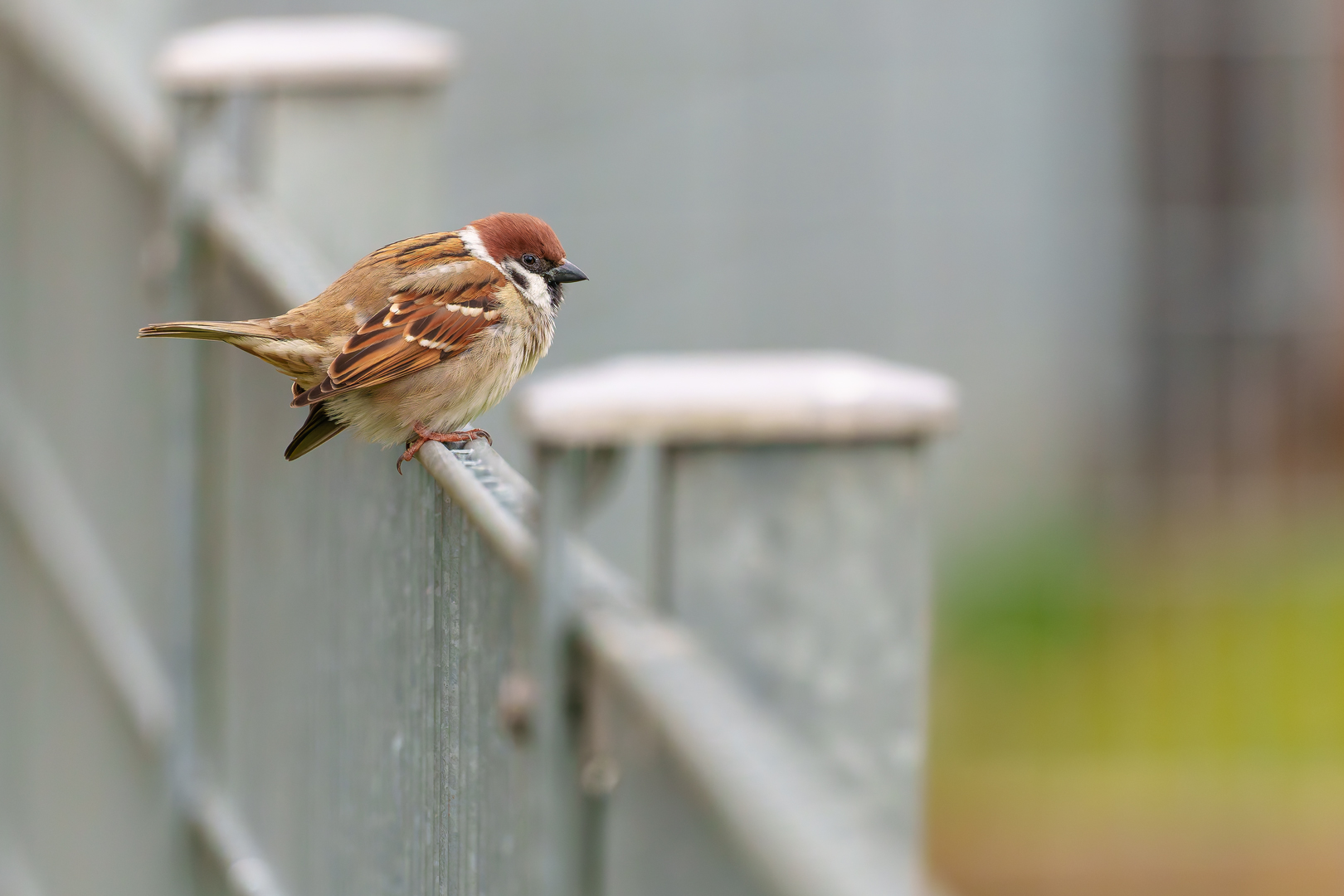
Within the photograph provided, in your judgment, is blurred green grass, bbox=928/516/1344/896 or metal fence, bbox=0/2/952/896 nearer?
metal fence, bbox=0/2/952/896

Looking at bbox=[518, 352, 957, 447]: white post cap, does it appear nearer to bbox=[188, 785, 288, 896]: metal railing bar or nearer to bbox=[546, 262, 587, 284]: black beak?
bbox=[188, 785, 288, 896]: metal railing bar

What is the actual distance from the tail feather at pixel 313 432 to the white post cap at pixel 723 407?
140 cm

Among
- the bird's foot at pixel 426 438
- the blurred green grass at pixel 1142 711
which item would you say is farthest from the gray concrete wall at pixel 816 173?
the bird's foot at pixel 426 438

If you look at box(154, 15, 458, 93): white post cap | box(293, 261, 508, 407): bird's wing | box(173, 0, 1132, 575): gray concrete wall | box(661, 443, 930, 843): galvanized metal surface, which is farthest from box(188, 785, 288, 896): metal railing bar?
box(173, 0, 1132, 575): gray concrete wall

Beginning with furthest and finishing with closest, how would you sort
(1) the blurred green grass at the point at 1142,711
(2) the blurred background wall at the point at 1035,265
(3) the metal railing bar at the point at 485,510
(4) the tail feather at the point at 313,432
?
(2) the blurred background wall at the point at 1035,265
(1) the blurred green grass at the point at 1142,711
(4) the tail feather at the point at 313,432
(3) the metal railing bar at the point at 485,510

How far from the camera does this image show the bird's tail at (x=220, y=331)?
3047 mm

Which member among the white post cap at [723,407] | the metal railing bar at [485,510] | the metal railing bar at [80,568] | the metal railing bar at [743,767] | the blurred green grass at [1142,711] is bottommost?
the blurred green grass at [1142,711]

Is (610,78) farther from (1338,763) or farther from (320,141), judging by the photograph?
(320,141)

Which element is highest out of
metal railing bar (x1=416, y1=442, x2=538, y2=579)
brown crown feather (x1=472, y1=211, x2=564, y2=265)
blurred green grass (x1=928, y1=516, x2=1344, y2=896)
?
brown crown feather (x1=472, y1=211, x2=564, y2=265)

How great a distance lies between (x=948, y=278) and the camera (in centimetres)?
790

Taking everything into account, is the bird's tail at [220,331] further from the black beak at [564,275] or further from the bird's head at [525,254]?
the black beak at [564,275]

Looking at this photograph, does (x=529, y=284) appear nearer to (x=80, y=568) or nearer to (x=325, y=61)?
(x=325, y=61)

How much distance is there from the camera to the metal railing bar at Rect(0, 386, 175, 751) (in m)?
3.72

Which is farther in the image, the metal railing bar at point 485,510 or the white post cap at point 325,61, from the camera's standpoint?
the white post cap at point 325,61
